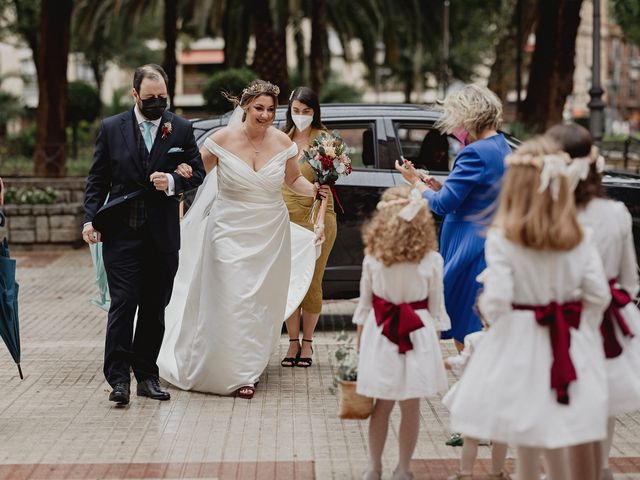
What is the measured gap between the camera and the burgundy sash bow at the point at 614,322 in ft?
15.3

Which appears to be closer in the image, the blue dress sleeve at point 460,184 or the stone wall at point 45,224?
the blue dress sleeve at point 460,184

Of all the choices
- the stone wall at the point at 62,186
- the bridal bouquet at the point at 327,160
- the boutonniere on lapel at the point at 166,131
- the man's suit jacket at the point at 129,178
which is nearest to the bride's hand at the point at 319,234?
the bridal bouquet at the point at 327,160

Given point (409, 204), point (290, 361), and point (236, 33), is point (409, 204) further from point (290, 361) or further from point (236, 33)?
point (236, 33)

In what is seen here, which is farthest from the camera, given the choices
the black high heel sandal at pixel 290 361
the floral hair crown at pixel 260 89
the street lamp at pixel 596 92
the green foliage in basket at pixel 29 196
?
the street lamp at pixel 596 92

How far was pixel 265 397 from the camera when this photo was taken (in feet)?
24.3

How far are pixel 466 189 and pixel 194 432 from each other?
6.64 feet

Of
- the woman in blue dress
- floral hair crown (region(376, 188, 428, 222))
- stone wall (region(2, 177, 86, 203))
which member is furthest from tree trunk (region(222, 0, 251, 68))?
floral hair crown (region(376, 188, 428, 222))

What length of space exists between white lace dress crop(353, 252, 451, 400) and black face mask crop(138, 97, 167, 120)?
2348 mm

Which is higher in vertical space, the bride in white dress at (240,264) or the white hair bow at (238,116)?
the white hair bow at (238,116)

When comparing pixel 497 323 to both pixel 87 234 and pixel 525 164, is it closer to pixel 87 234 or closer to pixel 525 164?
pixel 525 164

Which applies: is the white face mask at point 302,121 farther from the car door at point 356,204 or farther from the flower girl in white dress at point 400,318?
the flower girl in white dress at point 400,318

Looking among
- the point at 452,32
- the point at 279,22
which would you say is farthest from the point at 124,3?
the point at 452,32

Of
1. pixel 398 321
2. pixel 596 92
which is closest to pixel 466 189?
pixel 398 321

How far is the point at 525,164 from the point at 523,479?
1228mm
